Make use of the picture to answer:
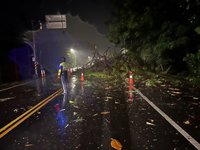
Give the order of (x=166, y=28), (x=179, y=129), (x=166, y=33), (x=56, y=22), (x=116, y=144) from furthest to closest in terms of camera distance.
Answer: (x=56, y=22), (x=166, y=28), (x=166, y=33), (x=179, y=129), (x=116, y=144)

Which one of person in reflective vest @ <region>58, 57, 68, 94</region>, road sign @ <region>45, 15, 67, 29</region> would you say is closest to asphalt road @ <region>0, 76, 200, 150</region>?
person in reflective vest @ <region>58, 57, 68, 94</region>

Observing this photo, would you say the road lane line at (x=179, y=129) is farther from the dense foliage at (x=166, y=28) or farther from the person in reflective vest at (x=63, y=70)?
the dense foliage at (x=166, y=28)

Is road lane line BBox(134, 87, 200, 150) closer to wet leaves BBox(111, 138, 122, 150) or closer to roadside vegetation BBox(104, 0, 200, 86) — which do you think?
wet leaves BBox(111, 138, 122, 150)

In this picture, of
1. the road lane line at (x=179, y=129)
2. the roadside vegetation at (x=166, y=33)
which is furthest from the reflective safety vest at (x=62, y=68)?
the roadside vegetation at (x=166, y=33)

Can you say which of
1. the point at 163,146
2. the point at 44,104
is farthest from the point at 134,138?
the point at 44,104

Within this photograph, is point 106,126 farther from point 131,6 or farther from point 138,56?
point 138,56

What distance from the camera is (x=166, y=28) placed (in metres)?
23.0

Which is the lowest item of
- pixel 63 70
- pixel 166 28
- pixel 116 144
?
pixel 116 144

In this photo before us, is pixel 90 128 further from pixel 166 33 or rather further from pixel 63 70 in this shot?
pixel 166 33

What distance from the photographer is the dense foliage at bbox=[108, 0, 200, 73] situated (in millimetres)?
21578

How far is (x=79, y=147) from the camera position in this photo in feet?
18.4

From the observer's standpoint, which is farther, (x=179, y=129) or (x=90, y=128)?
(x=90, y=128)

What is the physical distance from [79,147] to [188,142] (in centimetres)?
233

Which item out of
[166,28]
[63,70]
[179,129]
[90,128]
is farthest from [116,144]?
[166,28]
